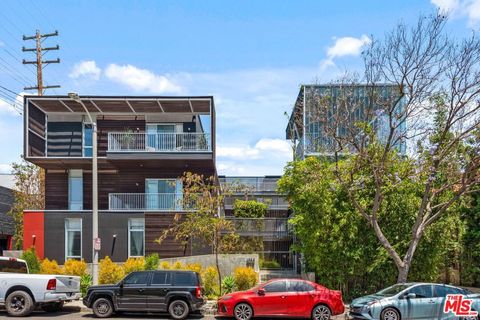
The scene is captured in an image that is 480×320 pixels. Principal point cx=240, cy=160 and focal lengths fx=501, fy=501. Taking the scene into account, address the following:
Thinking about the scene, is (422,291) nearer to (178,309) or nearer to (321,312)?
(321,312)

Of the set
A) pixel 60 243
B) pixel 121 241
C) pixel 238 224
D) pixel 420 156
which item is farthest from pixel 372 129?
pixel 60 243

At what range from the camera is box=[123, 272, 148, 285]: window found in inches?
626

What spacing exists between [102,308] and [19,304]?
8.15 feet

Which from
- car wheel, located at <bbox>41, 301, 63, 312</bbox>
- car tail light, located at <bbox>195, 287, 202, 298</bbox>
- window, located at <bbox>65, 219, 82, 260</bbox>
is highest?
window, located at <bbox>65, 219, 82, 260</bbox>

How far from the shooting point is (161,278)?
1595 centimetres

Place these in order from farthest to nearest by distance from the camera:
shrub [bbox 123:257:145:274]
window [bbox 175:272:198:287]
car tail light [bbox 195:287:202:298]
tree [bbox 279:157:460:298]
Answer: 1. shrub [bbox 123:257:145:274]
2. tree [bbox 279:157:460:298]
3. window [bbox 175:272:198:287]
4. car tail light [bbox 195:287:202:298]

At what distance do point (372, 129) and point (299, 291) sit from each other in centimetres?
Answer: 598

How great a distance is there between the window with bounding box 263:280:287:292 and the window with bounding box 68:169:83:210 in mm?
17891

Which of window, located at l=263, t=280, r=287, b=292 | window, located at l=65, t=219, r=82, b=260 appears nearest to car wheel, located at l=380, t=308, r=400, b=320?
window, located at l=263, t=280, r=287, b=292

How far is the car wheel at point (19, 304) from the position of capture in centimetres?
1531

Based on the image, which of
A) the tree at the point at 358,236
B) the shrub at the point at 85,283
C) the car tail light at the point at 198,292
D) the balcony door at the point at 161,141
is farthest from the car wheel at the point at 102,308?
the balcony door at the point at 161,141

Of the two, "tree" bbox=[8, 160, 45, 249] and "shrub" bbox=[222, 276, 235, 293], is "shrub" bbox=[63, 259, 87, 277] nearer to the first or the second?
"shrub" bbox=[222, 276, 235, 293]

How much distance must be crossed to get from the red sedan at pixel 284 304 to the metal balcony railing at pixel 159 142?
1321cm

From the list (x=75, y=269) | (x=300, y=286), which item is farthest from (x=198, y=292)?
(x=75, y=269)
